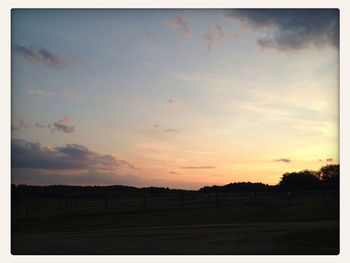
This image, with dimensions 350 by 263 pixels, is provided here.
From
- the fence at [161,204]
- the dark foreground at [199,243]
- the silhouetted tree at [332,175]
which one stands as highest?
the silhouetted tree at [332,175]

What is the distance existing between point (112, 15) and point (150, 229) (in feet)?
31.7

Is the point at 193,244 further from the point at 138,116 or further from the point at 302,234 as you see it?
the point at 138,116

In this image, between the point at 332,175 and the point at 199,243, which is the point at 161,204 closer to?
the point at 332,175

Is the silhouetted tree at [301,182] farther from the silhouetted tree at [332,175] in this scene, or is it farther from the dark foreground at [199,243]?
the dark foreground at [199,243]

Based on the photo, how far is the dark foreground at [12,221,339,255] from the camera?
1188 centimetres

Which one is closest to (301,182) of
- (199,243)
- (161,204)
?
(161,204)

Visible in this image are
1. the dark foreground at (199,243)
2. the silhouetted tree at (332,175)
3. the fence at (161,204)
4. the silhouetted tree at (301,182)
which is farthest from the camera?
the silhouetted tree at (301,182)

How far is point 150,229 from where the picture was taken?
53.3 feet

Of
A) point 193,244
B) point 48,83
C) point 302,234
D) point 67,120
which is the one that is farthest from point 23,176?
point 302,234

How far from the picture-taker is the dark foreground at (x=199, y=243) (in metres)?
11.9

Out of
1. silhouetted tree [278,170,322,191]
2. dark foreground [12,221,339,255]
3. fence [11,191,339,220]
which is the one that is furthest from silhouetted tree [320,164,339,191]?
dark foreground [12,221,339,255]

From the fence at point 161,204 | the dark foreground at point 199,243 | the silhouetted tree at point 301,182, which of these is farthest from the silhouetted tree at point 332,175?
the dark foreground at point 199,243

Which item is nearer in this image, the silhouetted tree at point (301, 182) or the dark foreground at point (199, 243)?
the dark foreground at point (199, 243)

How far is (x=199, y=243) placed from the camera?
12.6m
